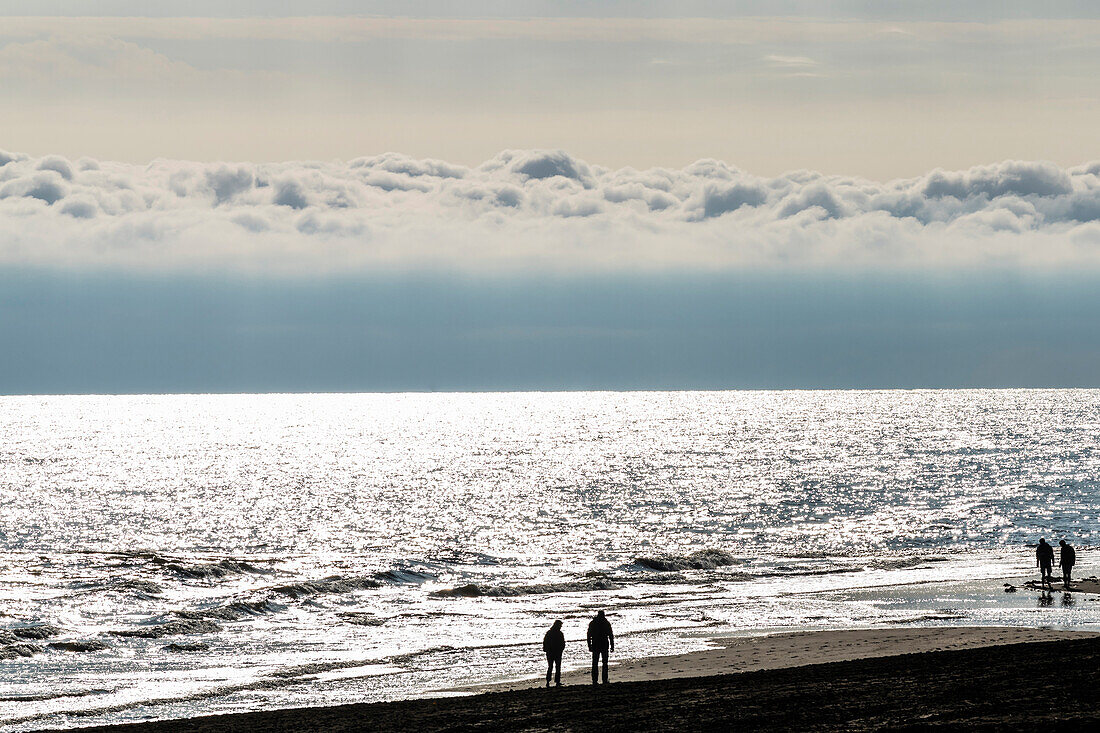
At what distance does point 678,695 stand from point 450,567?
3795 centimetres

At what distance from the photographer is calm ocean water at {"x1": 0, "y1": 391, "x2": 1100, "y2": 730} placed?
3644 cm

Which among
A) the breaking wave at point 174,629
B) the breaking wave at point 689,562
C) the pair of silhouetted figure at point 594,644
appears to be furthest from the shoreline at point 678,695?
the breaking wave at point 689,562

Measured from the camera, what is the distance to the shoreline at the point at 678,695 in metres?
22.5

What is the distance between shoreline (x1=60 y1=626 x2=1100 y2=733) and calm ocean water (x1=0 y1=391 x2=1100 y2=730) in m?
3.33

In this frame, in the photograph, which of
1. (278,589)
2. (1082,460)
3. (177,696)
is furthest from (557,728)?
(1082,460)

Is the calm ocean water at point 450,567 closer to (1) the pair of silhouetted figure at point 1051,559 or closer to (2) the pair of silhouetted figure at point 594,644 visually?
(1) the pair of silhouetted figure at point 1051,559

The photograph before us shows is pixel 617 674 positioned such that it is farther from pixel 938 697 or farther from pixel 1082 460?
pixel 1082 460

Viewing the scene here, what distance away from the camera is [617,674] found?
32.4 metres

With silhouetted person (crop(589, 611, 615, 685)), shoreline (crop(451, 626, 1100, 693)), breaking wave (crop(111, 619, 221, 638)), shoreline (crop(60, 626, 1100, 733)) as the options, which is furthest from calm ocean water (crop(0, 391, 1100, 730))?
silhouetted person (crop(589, 611, 615, 685))

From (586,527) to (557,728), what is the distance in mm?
63011

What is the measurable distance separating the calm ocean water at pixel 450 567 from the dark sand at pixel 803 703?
191 inches

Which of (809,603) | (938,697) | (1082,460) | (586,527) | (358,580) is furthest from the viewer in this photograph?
(1082,460)

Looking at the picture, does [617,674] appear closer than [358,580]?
Yes

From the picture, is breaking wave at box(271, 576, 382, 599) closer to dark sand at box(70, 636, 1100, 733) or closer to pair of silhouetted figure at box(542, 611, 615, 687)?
pair of silhouetted figure at box(542, 611, 615, 687)
